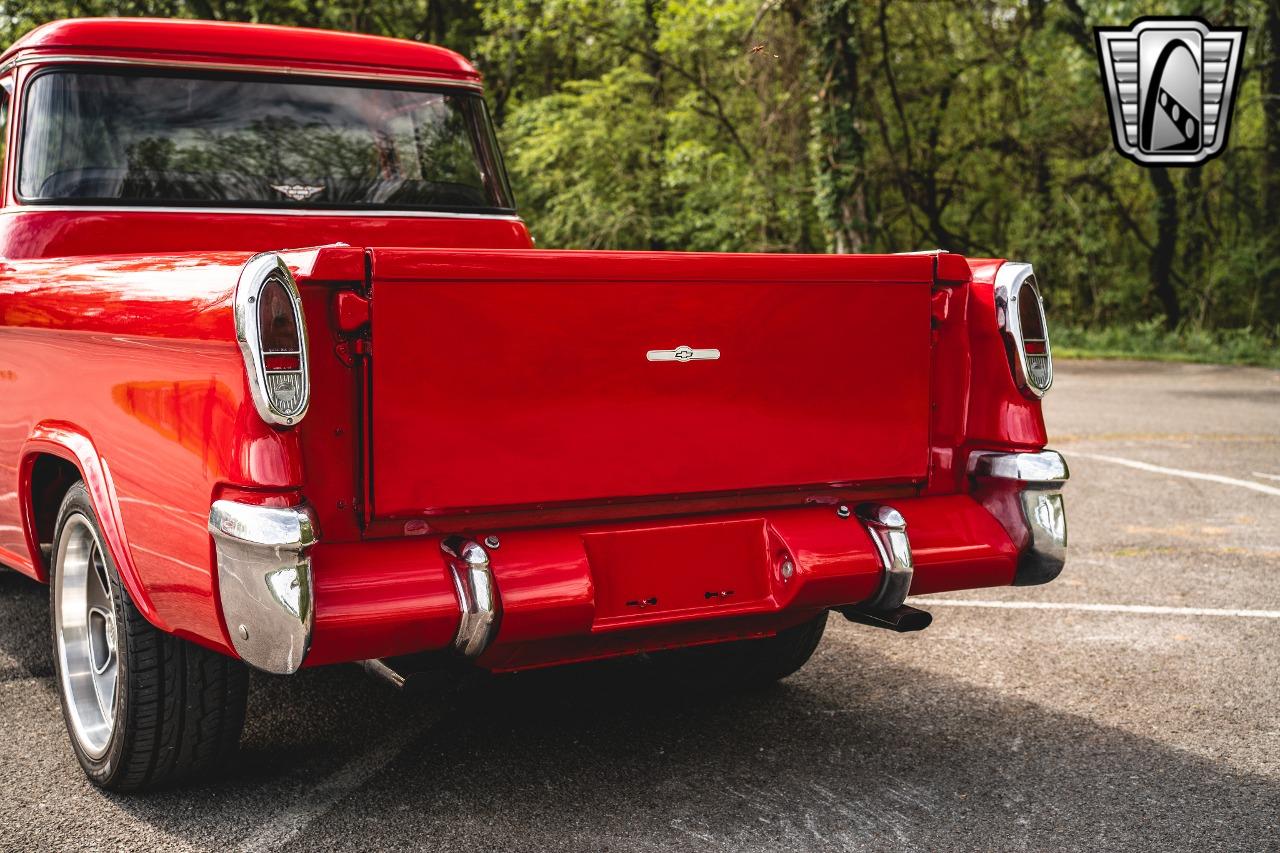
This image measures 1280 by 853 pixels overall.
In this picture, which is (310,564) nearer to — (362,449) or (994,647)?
(362,449)

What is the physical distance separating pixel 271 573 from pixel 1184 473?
7331mm

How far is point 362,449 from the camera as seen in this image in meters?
3.03

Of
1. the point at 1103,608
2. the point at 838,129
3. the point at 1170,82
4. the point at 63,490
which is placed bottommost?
the point at 1103,608

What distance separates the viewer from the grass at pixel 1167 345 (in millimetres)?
17844

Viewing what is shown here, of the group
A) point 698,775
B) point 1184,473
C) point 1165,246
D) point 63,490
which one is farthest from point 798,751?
point 1165,246

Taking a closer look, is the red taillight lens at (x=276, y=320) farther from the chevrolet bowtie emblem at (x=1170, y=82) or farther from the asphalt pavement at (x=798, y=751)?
the chevrolet bowtie emblem at (x=1170, y=82)

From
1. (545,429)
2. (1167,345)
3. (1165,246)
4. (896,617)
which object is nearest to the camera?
(545,429)

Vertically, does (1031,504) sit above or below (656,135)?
below

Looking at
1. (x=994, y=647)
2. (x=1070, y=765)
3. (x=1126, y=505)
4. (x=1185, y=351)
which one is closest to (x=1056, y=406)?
(x=1126, y=505)

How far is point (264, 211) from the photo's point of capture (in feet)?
15.6

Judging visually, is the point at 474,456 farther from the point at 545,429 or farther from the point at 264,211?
the point at 264,211

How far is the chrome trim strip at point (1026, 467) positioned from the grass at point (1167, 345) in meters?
14.9

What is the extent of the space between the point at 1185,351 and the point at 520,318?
58.3 ft

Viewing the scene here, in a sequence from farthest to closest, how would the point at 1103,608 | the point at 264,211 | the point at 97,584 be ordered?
the point at 1103,608 < the point at 264,211 < the point at 97,584
